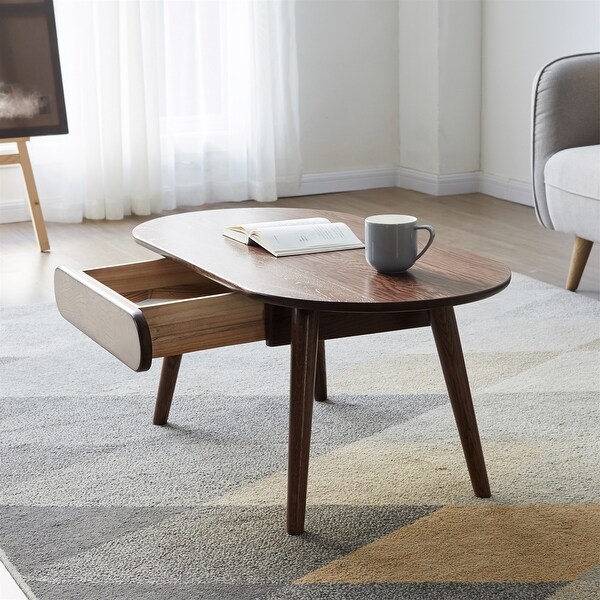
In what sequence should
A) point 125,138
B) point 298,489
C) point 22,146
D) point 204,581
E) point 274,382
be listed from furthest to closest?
point 125,138
point 22,146
point 274,382
point 298,489
point 204,581

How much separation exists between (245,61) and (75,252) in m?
1.24

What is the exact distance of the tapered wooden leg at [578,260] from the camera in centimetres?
278

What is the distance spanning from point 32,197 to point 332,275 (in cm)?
219

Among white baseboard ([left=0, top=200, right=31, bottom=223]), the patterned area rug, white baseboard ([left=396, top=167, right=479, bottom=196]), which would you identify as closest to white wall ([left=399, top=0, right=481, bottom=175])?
white baseboard ([left=396, top=167, right=479, bottom=196])

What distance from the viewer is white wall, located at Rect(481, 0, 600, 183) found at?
3807mm

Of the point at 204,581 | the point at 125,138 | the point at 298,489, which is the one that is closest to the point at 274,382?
the point at 298,489

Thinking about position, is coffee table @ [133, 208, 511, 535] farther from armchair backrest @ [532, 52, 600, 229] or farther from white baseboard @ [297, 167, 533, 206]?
white baseboard @ [297, 167, 533, 206]

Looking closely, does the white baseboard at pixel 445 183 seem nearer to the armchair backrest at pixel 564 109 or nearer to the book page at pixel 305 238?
the armchair backrest at pixel 564 109

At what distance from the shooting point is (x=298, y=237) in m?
1.72

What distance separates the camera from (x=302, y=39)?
4367 millimetres

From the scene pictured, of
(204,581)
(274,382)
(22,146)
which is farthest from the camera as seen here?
(22,146)

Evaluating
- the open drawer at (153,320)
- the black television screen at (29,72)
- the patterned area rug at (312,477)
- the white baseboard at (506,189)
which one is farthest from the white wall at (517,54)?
the open drawer at (153,320)

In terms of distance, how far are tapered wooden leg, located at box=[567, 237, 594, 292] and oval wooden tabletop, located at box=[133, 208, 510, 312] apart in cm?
112

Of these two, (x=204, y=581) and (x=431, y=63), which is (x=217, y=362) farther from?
(x=431, y=63)
